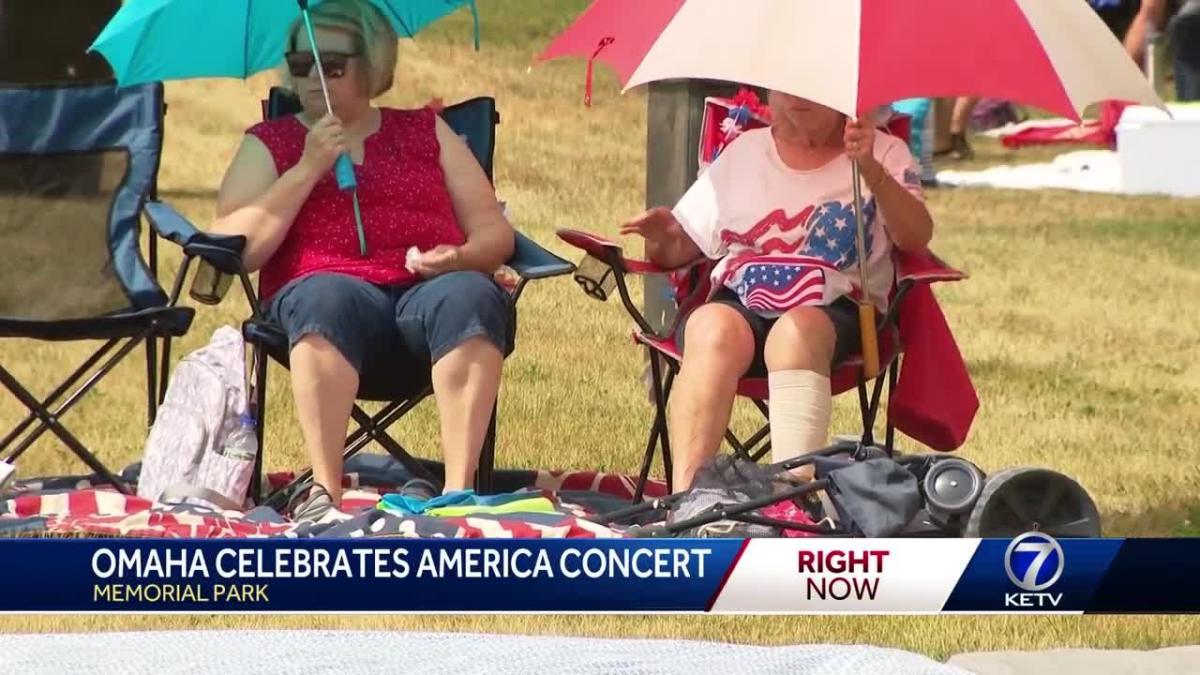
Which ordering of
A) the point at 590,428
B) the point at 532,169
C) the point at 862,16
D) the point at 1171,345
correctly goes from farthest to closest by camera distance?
1. the point at 532,169
2. the point at 1171,345
3. the point at 590,428
4. the point at 862,16

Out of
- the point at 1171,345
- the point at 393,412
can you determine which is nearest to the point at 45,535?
the point at 393,412

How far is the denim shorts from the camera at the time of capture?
507cm

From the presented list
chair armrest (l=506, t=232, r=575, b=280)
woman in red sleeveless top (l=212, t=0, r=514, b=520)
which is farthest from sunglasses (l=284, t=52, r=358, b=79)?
chair armrest (l=506, t=232, r=575, b=280)

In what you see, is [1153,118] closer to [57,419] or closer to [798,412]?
[798,412]

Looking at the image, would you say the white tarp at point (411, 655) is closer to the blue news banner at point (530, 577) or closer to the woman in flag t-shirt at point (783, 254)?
the blue news banner at point (530, 577)

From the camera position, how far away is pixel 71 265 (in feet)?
18.6

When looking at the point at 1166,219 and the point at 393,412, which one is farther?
the point at 1166,219

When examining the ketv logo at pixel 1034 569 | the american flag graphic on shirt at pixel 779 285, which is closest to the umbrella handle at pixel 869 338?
the american flag graphic on shirt at pixel 779 285

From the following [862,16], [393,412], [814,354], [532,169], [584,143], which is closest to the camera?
[862,16]

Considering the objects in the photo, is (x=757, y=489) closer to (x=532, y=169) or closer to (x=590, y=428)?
(x=590, y=428)

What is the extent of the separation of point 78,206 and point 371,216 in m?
0.85

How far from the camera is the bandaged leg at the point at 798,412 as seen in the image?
491 centimetres

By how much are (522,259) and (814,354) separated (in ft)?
2.42

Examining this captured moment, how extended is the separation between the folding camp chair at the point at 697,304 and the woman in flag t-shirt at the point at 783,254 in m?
0.03
